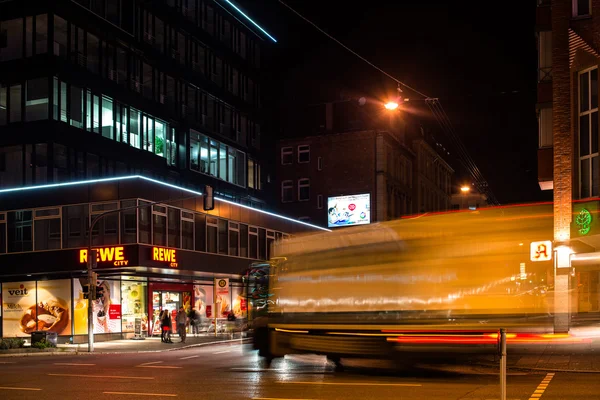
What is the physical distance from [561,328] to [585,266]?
7.37 meters

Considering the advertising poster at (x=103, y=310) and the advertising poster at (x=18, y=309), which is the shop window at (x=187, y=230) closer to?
the advertising poster at (x=103, y=310)

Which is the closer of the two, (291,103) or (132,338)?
(132,338)

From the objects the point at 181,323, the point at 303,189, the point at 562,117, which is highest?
the point at 562,117

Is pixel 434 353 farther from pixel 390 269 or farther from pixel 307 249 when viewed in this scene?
pixel 307 249

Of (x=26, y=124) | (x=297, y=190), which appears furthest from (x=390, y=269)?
(x=297, y=190)

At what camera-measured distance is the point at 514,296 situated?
15.7 m

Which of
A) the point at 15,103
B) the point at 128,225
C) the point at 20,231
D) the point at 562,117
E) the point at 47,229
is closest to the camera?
the point at 562,117

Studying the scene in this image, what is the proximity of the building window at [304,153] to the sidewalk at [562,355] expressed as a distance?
52.6 meters

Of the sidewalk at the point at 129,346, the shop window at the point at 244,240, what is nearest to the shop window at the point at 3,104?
the sidewalk at the point at 129,346

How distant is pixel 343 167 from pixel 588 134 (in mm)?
41523

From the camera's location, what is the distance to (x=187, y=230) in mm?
44625

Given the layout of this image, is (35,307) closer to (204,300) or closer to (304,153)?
(204,300)

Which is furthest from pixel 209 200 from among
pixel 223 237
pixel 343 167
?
pixel 343 167

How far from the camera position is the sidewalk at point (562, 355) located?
55.5ft
